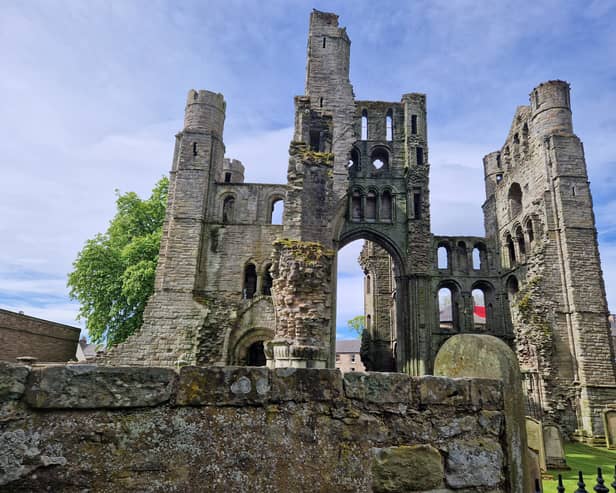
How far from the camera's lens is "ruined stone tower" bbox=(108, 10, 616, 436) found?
583 inches

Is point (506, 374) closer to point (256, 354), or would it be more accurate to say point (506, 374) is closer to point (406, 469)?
point (406, 469)

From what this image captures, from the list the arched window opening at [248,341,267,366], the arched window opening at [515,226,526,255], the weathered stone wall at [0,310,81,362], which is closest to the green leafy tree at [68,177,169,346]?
the weathered stone wall at [0,310,81,362]

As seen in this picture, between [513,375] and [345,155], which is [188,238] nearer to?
[345,155]

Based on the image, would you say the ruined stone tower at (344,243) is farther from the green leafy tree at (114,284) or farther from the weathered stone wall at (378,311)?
the weathered stone wall at (378,311)

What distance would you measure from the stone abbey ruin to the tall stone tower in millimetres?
83

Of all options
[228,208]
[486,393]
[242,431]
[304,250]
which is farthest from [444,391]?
[228,208]

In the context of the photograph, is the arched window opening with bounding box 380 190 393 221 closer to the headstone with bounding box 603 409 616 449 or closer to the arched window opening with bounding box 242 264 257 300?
the arched window opening with bounding box 242 264 257 300

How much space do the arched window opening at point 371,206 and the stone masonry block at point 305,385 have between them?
1897 centimetres

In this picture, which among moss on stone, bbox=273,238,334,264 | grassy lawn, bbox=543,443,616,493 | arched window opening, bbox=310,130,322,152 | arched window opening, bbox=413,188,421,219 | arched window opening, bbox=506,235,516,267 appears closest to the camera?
grassy lawn, bbox=543,443,616,493

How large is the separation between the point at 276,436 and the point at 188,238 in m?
15.9

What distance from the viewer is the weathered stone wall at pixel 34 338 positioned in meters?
16.3

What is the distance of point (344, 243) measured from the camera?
70.2 ft

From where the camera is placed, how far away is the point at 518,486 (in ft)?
9.15

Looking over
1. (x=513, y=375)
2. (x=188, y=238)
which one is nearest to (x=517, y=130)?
(x=188, y=238)
